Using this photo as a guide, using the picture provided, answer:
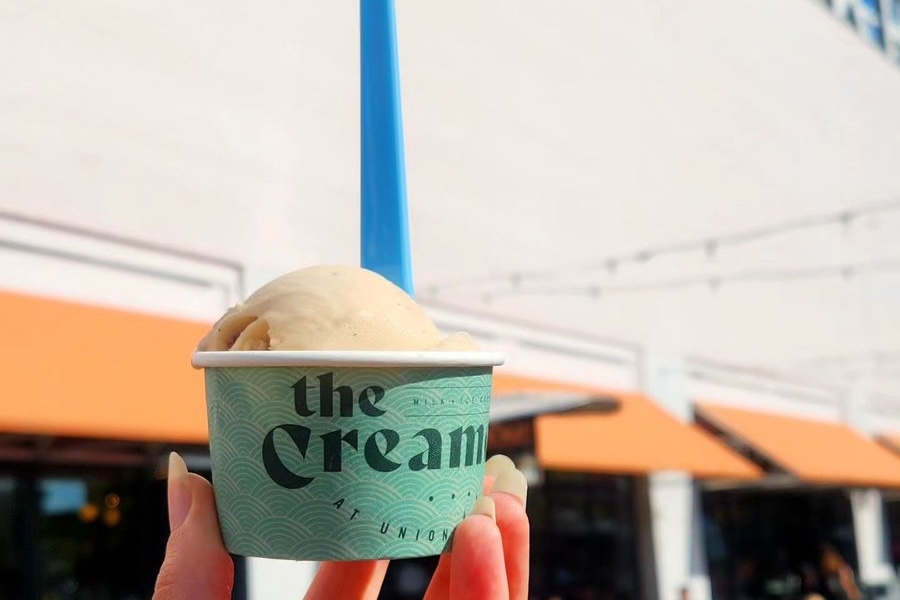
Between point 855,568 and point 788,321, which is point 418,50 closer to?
point 788,321

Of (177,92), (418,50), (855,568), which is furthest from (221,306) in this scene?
(855,568)

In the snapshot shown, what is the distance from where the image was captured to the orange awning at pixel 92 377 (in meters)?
4.76

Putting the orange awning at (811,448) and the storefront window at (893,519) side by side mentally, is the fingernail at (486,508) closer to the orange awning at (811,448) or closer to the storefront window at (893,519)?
the orange awning at (811,448)

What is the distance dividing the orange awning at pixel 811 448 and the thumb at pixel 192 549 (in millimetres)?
10020

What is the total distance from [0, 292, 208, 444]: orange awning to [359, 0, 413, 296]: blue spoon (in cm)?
329

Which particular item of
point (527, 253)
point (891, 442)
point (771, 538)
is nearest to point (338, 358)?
point (527, 253)

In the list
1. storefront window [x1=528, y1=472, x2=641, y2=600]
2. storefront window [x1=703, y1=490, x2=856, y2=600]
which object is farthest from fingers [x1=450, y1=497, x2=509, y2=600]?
storefront window [x1=703, y1=490, x2=856, y2=600]

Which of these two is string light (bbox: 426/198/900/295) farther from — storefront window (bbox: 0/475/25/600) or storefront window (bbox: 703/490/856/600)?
storefront window (bbox: 703/490/856/600)

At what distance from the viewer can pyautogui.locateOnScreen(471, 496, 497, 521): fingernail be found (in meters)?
1.62

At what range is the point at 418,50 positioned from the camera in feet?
30.9

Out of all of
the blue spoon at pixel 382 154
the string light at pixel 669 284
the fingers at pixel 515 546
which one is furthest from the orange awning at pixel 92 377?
the string light at pixel 669 284

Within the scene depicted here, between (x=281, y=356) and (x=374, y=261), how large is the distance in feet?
1.29

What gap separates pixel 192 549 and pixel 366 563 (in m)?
0.46

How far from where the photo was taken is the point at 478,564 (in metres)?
1.47
